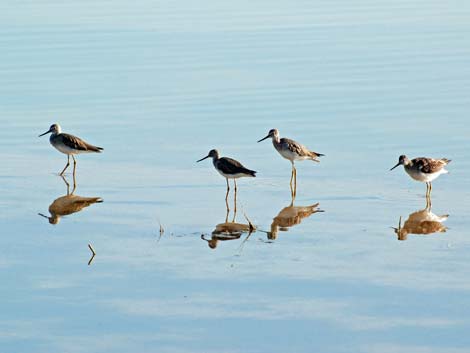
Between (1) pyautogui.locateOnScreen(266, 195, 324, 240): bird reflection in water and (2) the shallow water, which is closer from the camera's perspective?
(2) the shallow water

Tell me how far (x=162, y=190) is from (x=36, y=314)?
5.05 meters

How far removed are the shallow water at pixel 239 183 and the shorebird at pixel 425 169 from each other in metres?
0.25

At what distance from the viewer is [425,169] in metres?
14.2

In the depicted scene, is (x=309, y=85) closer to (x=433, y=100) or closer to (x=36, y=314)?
(x=433, y=100)

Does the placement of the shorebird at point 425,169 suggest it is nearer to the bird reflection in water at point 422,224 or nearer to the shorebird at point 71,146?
the bird reflection in water at point 422,224

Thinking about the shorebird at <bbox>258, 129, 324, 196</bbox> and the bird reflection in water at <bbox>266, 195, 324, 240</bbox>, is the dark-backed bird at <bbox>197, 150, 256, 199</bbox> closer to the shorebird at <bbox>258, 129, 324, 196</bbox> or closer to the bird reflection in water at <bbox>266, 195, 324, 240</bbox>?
the bird reflection in water at <bbox>266, 195, 324, 240</bbox>

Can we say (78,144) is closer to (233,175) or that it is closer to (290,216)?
(233,175)

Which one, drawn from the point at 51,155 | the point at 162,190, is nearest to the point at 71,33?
the point at 51,155

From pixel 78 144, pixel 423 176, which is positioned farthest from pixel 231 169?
pixel 78 144

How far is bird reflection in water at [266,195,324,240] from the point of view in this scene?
41.2 ft

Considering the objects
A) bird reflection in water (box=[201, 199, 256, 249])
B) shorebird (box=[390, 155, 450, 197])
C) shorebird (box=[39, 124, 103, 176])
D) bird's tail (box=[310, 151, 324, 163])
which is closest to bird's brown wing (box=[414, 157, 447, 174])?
shorebird (box=[390, 155, 450, 197])

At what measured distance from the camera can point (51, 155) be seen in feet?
57.5

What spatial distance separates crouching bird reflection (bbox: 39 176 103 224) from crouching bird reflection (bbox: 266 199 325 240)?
8.00ft

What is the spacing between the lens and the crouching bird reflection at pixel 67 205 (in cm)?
1341
